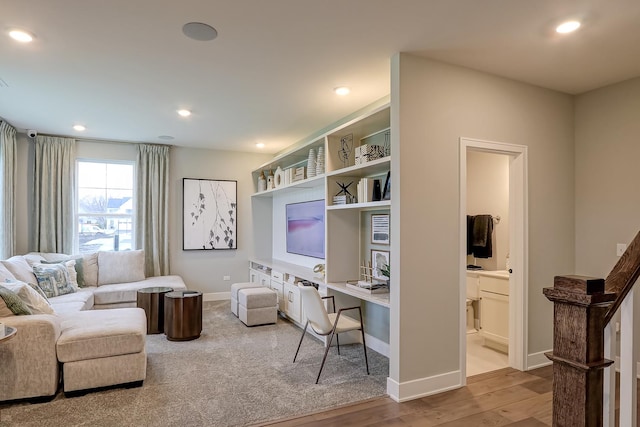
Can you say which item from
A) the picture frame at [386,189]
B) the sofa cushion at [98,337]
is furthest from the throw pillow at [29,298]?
the picture frame at [386,189]

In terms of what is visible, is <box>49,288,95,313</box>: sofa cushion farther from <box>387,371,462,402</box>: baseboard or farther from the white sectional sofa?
<box>387,371,462,402</box>: baseboard

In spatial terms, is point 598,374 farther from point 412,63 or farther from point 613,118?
point 613,118

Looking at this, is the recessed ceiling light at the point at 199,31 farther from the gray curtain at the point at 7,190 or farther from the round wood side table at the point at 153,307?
the gray curtain at the point at 7,190

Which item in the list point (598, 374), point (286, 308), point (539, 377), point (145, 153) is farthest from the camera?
point (145, 153)

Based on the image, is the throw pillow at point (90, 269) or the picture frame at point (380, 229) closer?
the picture frame at point (380, 229)

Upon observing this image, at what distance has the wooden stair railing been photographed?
38.8 inches

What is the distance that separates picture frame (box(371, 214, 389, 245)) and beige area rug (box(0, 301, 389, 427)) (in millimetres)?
1122

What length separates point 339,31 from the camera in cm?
256

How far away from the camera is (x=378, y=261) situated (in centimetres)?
389

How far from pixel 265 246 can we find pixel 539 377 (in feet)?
15.5

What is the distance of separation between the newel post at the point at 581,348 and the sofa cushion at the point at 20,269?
4.79 m

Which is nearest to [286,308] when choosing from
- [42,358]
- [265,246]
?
[265,246]

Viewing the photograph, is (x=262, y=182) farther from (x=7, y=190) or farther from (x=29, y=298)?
(x=29, y=298)

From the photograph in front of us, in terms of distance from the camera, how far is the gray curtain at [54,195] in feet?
17.8
